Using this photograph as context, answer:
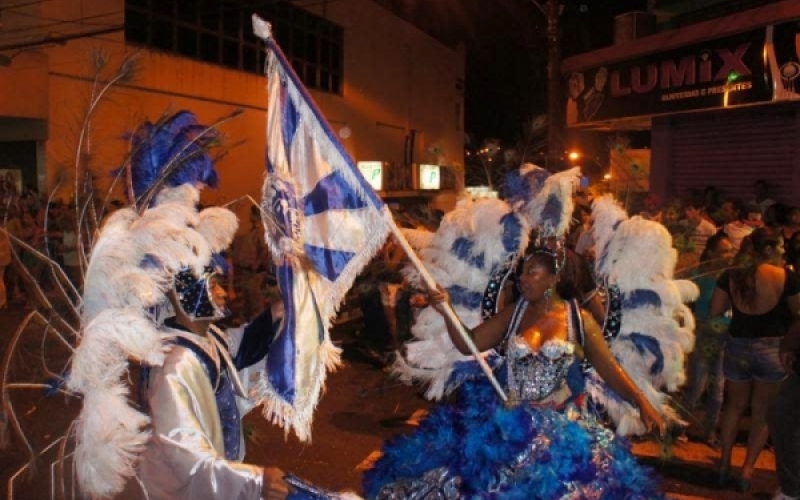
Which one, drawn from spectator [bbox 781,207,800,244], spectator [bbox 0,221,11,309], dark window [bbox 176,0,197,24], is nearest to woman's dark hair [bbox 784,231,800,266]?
spectator [bbox 781,207,800,244]

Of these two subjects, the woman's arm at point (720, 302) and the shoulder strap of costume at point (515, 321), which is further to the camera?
the woman's arm at point (720, 302)

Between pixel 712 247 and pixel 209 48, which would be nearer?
pixel 712 247

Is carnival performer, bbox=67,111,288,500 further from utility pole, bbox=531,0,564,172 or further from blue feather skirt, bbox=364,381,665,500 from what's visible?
utility pole, bbox=531,0,564,172

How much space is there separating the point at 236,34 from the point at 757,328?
16.4 m

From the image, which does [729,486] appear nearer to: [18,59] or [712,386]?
[712,386]

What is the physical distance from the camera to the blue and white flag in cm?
289

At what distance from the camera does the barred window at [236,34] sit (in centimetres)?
1588

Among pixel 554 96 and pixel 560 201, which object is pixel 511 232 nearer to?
pixel 560 201

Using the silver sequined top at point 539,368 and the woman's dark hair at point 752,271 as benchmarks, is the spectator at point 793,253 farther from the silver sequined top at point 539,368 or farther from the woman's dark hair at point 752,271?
the silver sequined top at point 539,368

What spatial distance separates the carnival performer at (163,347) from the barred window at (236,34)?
10.6 metres

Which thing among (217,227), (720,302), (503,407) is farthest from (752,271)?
(217,227)

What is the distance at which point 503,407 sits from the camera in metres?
3.48

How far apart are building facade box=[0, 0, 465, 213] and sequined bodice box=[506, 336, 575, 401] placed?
5.98ft

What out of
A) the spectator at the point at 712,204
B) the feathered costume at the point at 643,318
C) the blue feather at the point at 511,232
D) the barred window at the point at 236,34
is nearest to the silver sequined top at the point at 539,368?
the feathered costume at the point at 643,318
